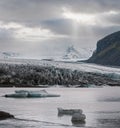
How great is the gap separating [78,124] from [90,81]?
131089mm

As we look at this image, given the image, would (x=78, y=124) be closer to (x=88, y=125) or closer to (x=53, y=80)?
(x=88, y=125)

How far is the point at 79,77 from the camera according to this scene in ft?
603

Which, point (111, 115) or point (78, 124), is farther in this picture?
point (111, 115)

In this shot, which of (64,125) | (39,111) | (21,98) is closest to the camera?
(64,125)

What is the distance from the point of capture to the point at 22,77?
164 m

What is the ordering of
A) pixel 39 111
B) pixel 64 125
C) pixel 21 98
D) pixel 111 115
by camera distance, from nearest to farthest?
pixel 64 125 < pixel 111 115 < pixel 39 111 < pixel 21 98

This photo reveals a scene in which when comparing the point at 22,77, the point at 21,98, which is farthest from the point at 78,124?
the point at 22,77

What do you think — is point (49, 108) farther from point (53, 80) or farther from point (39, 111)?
point (53, 80)

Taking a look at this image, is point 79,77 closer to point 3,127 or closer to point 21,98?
point 21,98

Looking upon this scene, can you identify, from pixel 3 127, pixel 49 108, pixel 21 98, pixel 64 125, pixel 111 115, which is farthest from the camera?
pixel 21 98

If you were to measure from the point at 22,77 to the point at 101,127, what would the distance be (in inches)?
4502

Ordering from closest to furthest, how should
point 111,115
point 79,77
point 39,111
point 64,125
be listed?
point 64,125, point 111,115, point 39,111, point 79,77

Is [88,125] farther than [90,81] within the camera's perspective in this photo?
No

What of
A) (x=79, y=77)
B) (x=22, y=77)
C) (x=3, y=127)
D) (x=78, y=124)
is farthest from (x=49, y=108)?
(x=79, y=77)
